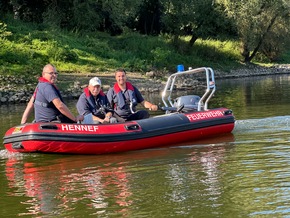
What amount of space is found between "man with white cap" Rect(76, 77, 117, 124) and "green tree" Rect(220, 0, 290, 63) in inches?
1048

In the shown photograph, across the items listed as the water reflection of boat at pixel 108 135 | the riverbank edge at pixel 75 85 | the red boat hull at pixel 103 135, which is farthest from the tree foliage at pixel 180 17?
the red boat hull at pixel 103 135

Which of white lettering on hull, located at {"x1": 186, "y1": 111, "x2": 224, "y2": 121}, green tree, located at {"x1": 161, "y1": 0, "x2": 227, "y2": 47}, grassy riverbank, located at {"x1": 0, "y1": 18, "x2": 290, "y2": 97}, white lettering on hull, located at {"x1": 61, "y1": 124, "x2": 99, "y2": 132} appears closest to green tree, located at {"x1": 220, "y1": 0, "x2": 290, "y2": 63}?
green tree, located at {"x1": 161, "y1": 0, "x2": 227, "y2": 47}

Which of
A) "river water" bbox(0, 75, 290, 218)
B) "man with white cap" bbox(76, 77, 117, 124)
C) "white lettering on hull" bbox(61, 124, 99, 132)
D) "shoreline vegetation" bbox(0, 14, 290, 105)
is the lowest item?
"river water" bbox(0, 75, 290, 218)

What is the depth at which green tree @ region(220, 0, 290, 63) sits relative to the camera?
116ft

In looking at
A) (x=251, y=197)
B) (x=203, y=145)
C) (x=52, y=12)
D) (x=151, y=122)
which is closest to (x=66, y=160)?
(x=151, y=122)

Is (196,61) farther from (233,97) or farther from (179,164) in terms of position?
(179,164)

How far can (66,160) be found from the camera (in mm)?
8992

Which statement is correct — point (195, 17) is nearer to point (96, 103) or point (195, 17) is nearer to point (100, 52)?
point (100, 52)

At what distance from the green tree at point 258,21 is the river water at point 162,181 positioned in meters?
25.7

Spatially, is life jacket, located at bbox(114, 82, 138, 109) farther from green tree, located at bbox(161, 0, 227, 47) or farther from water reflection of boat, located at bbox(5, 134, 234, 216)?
green tree, located at bbox(161, 0, 227, 47)

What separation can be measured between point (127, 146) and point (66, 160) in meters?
1.04

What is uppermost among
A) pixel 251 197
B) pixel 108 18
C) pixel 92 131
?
pixel 108 18

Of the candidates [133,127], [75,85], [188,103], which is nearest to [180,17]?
[75,85]

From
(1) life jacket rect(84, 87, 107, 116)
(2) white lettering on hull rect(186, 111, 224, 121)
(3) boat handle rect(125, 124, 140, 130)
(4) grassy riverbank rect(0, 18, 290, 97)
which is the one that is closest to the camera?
(3) boat handle rect(125, 124, 140, 130)
